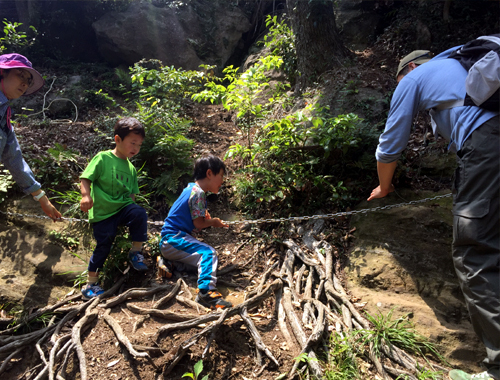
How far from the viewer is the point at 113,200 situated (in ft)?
12.6

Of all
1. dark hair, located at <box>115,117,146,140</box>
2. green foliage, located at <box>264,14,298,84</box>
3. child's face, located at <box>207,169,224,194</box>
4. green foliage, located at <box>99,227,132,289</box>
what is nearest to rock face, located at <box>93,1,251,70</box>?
green foliage, located at <box>264,14,298,84</box>

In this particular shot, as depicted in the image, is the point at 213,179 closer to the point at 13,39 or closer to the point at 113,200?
the point at 113,200

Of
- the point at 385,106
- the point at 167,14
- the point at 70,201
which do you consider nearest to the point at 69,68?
the point at 167,14

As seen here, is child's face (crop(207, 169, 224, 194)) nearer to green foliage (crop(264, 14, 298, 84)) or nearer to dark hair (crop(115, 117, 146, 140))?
dark hair (crop(115, 117, 146, 140))

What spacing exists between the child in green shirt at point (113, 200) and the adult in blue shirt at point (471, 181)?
9.75 feet

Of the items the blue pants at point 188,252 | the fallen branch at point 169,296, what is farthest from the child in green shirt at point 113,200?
the fallen branch at point 169,296

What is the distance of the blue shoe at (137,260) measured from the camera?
392cm

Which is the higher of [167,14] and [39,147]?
[167,14]

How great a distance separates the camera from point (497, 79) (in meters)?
2.23

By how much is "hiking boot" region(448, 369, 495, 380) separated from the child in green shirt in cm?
328

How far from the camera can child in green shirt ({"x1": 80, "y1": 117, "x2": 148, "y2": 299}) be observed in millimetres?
3695

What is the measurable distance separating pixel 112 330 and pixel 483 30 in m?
8.53

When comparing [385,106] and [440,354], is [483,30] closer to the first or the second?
[385,106]

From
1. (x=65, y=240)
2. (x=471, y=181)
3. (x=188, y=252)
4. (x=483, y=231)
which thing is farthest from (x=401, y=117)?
(x=65, y=240)
